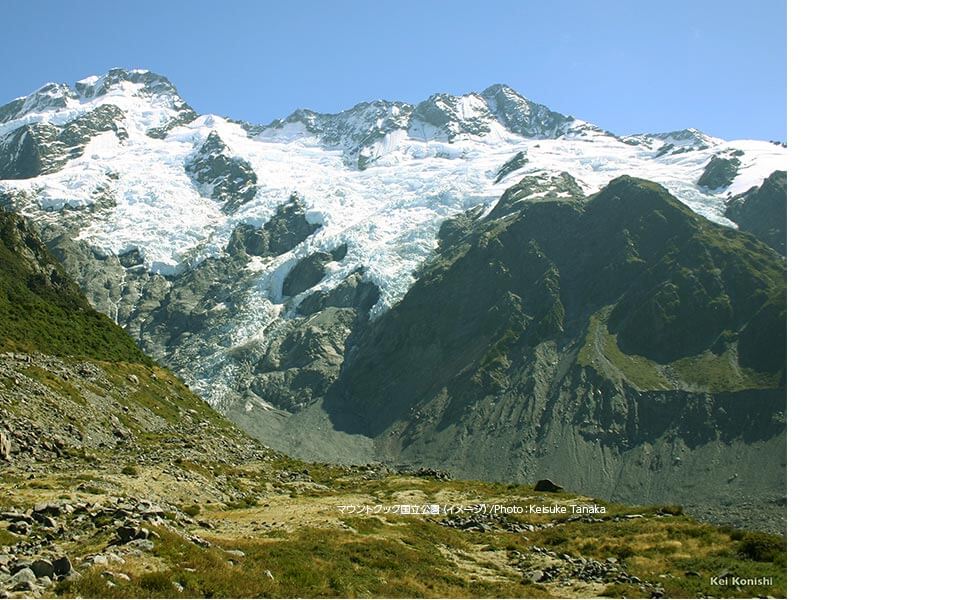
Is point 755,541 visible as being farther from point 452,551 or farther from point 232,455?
point 232,455

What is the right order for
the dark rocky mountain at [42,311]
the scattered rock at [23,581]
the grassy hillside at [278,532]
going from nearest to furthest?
the scattered rock at [23,581], the grassy hillside at [278,532], the dark rocky mountain at [42,311]

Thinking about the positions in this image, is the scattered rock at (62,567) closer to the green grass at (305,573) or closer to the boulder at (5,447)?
the green grass at (305,573)

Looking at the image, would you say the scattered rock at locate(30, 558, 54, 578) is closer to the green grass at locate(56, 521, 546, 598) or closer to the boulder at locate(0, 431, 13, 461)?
the green grass at locate(56, 521, 546, 598)

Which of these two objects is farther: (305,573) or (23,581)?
(305,573)

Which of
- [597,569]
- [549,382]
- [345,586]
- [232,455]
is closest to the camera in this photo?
[345,586]

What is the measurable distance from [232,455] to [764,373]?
13927 centimetres

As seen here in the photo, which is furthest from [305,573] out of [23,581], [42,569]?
[23,581]

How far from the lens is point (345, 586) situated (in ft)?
83.8

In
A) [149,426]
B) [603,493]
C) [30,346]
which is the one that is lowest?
[603,493]

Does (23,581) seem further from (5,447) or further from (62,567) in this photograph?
(5,447)

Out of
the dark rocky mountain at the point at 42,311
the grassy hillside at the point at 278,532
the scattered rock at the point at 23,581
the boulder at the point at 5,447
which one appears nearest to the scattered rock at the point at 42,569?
the scattered rock at the point at 23,581

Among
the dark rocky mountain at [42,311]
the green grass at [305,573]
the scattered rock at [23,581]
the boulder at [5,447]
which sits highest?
the dark rocky mountain at [42,311]
